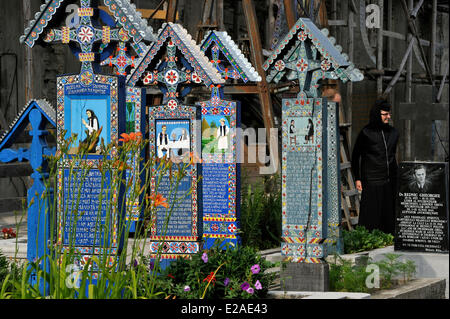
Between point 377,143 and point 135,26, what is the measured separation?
4936 mm

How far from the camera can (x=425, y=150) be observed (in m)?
10.5

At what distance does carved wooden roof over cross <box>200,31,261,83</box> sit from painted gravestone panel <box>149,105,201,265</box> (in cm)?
87

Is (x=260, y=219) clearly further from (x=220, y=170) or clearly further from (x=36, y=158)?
(x=36, y=158)

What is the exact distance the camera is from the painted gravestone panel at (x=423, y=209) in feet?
34.8

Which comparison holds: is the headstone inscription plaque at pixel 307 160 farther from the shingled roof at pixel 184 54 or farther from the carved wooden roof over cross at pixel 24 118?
the carved wooden roof over cross at pixel 24 118

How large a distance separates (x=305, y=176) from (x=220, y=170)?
188 cm

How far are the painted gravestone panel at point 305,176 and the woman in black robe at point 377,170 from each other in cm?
345

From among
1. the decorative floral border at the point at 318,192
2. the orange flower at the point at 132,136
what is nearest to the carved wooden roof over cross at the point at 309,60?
the decorative floral border at the point at 318,192

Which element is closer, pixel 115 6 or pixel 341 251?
pixel 115 6

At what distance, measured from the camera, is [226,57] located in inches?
391

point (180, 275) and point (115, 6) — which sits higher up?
point (115, 6)
